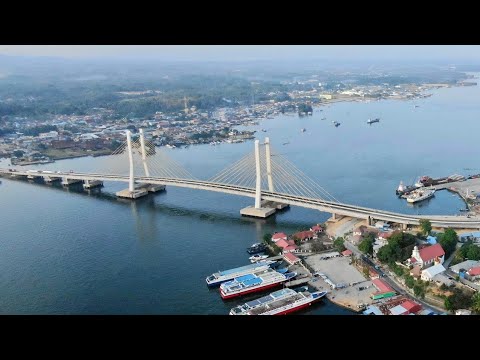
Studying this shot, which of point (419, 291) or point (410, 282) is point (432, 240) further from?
point (419, 291)

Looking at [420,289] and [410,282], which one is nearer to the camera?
[420,289]

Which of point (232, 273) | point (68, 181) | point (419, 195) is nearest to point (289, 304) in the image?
point (232, 273)

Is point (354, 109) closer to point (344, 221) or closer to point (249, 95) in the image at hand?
point (249, 95)

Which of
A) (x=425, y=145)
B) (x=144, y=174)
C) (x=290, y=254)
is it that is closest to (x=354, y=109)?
(x=425, y=145)

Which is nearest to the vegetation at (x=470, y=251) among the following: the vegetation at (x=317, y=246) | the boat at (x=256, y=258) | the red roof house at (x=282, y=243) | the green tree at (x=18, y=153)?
the vegetation at (x=317, y=246)

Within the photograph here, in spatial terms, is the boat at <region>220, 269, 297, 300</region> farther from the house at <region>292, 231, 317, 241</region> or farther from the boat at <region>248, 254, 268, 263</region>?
the house at <region>292, 231, 317, 241</region>
